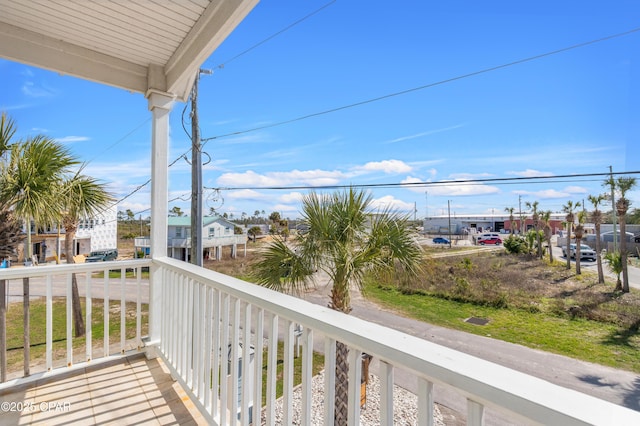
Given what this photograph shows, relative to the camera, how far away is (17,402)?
1.72 meters

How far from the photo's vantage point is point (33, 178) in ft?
9.55

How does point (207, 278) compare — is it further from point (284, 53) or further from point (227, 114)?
point (227, 114)

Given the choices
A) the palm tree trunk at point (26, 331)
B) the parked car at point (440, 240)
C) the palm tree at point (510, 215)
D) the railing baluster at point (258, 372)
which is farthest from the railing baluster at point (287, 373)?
the palm tree at point (510, 215)

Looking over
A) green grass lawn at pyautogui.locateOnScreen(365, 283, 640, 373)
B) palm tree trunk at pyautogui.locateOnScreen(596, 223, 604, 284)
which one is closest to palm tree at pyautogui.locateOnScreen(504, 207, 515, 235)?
green grass lawn at pyautogui.locateOnScreen(365, 283, 640, 373)

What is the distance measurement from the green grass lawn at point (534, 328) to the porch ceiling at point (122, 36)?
316cm

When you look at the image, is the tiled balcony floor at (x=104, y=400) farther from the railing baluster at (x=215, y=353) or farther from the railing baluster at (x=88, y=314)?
the railing baluster at (x=215, y=353)

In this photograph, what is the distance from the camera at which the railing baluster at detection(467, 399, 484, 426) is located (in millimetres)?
524

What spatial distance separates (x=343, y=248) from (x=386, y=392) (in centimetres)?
297

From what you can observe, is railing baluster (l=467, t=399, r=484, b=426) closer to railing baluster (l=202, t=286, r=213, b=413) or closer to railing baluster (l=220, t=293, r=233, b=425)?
railing baluster (l=220, t=293, r=233, b=425)

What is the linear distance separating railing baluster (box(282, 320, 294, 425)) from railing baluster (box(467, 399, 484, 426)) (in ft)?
1.80

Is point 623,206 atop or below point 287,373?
atop

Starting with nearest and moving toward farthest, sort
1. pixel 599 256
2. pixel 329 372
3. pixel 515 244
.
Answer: pixel 329 372, pixel 599 256, pixel 515 244

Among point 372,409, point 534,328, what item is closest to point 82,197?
point 372,409

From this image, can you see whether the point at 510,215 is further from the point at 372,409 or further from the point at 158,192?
the point at 158,192
